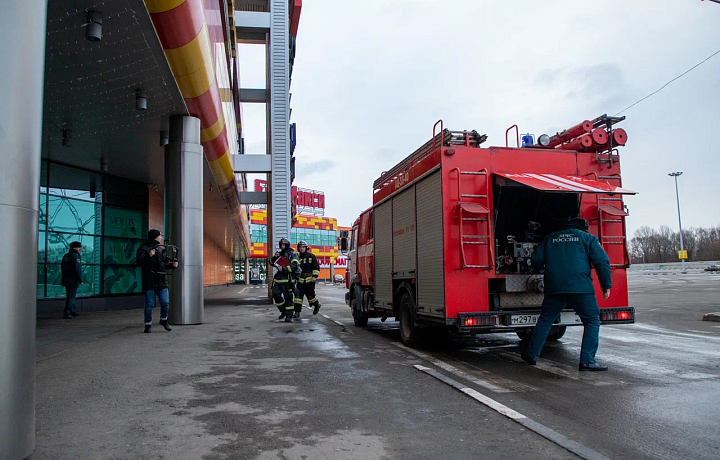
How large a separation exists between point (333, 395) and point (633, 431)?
247 cm

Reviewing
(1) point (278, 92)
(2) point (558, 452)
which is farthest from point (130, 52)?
(1) point (278, 92)

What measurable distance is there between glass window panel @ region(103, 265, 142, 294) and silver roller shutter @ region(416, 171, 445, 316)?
12.2 meters

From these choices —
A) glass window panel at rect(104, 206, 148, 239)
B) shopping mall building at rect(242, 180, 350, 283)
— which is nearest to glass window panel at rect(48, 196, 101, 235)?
glass window panel at rect(104, 206, 148, 239)

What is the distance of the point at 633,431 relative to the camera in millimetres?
3797

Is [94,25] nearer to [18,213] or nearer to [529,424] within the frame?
[18,213]

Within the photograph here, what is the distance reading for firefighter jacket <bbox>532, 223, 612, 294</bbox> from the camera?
5.96 m

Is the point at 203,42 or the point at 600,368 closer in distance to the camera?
the point at 600,368

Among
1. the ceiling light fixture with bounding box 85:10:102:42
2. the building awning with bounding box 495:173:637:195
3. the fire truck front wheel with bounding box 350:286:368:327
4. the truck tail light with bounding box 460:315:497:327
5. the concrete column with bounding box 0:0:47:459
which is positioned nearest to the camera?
the concrete column with bounding box 0:0:47:459

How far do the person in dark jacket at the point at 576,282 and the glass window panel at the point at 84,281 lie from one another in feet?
40.8

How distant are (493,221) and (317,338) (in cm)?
398

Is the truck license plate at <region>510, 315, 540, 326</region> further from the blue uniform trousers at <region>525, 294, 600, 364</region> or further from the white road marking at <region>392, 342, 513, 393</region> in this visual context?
the white road marking at <region>392, 342, 513, 393</region>

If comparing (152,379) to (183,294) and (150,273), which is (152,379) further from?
(183,294)

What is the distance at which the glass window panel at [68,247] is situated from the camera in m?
13.7

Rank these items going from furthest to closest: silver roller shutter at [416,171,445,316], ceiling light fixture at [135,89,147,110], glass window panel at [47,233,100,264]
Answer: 1. glass window panel at [47,233,100,264]
2. ceiling light fixture at [135,89,147,110]
3. silver roller shutter at [416,171,445,316]
